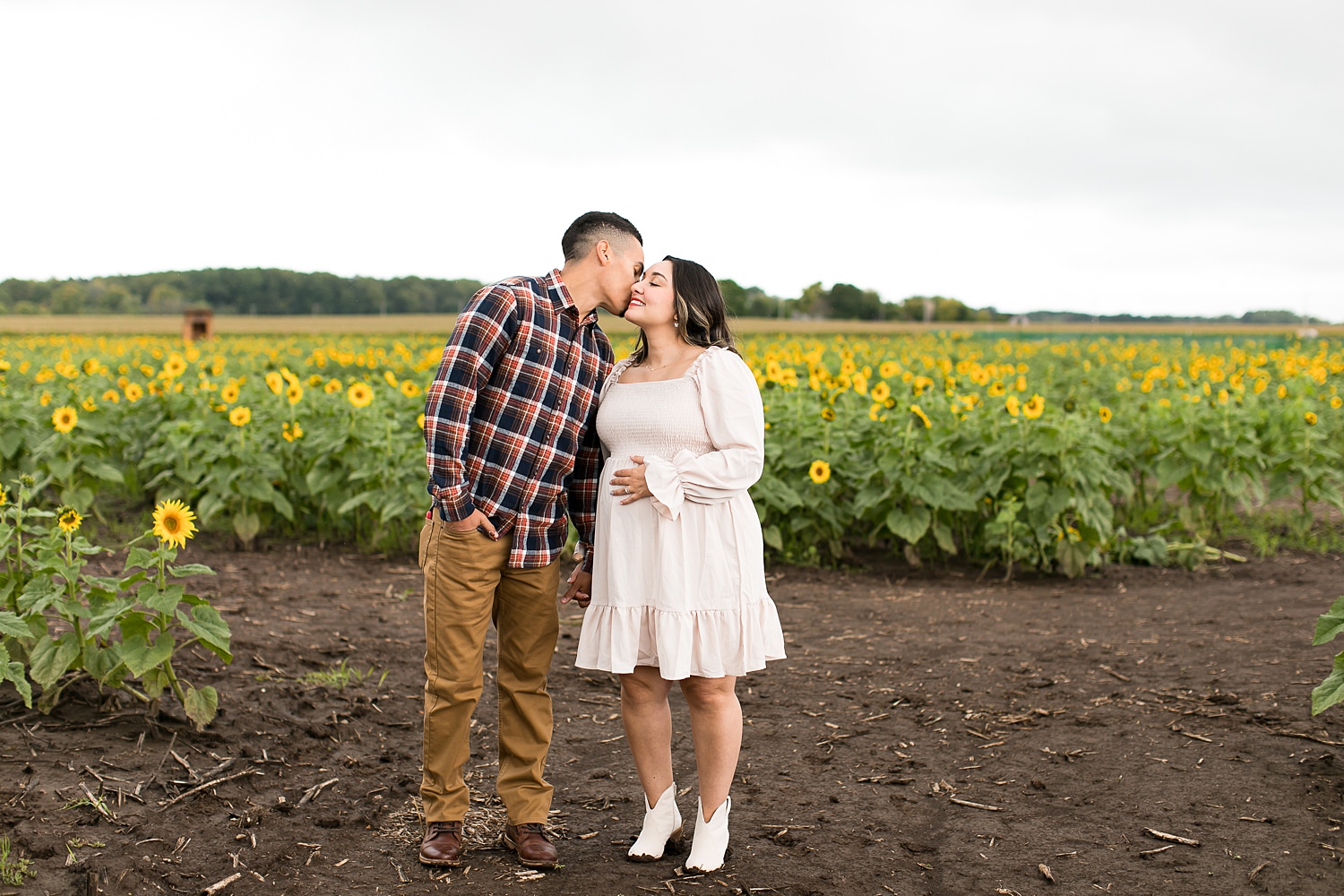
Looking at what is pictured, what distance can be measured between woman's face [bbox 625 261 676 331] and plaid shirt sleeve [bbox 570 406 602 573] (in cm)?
39

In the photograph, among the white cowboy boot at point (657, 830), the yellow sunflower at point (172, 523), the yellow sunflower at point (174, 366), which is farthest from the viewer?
the yellow sunflower at point (174, 366)

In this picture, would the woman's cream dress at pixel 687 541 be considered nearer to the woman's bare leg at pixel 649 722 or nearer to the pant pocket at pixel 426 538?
the woman's bare leg at pixel 649 722

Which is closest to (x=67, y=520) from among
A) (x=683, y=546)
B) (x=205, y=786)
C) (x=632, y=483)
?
(x=205, y=786)

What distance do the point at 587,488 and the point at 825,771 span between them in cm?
138

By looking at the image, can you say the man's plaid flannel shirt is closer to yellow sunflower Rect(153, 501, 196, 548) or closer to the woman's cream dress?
the woman's cream dress

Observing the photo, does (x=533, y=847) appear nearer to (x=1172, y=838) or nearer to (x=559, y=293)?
(x=559, y=293)

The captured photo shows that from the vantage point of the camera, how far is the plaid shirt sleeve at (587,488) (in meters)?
3.42

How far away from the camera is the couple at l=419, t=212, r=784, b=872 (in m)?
3.09

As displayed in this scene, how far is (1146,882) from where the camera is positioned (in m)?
3.06

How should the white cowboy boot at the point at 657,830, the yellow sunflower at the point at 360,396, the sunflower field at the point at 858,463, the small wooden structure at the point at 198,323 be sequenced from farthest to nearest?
the small wooden structure at the point at 198,323 < the yellow sunflower at the point at 360,396 < the sunflower field at the point at 858,463 < the white cowboy boot at the point at 657,830

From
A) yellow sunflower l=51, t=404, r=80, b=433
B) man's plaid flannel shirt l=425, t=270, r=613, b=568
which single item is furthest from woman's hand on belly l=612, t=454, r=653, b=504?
yellow sunflower l=51, t=404, r=80, b=433

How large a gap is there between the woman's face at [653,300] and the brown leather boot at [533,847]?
1501mm

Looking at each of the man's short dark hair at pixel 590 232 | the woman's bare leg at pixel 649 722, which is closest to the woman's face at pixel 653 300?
the man's short dark hair at pixel 590 232

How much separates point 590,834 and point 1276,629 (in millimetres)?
3717
